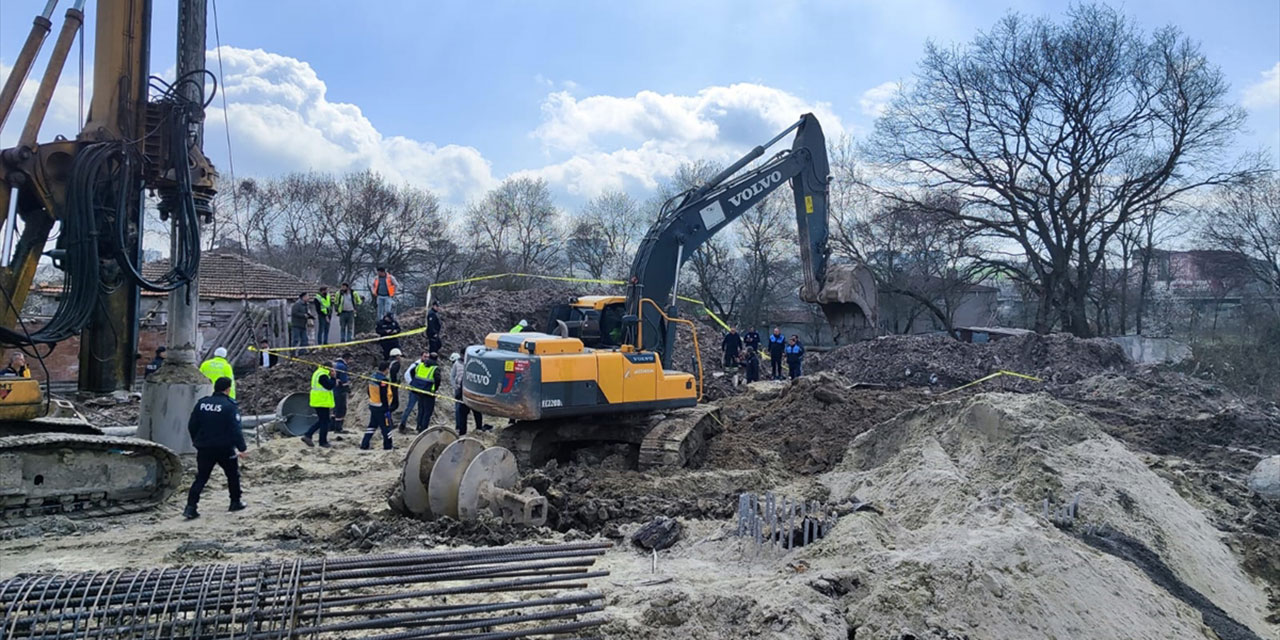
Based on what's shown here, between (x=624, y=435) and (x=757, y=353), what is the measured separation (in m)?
10.9

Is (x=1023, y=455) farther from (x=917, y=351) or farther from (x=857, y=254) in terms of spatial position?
(x=857, y=254)

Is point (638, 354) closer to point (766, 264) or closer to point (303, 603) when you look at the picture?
point (303, 603)

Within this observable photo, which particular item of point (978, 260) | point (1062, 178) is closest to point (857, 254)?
point (978, 260)

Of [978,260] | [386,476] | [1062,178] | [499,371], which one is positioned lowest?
[386,476]

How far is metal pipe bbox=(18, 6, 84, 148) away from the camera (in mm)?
8320

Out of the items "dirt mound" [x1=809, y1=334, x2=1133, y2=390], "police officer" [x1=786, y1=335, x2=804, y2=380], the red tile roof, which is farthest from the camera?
the red tile roof

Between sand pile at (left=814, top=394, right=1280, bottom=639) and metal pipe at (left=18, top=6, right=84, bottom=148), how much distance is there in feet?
27.1

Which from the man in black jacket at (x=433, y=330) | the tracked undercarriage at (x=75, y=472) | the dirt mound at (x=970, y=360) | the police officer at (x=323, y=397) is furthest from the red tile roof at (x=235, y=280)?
the dirt mound at (x=970, y=360)

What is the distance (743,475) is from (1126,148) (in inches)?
901

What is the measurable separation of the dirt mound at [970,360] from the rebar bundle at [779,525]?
13.6m

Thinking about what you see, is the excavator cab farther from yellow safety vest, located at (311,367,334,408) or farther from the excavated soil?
the excavated soil

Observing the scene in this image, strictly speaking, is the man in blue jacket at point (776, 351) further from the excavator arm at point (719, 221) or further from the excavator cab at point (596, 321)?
the excavator cab at point (596, 321)

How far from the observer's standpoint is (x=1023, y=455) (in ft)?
25.7

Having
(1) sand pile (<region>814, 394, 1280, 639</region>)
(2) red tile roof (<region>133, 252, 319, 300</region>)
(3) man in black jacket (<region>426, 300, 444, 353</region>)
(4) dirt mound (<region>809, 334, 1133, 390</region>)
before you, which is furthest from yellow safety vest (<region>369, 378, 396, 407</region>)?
(2) red tile roof (<region>133, 252, 319, 300</region>)
